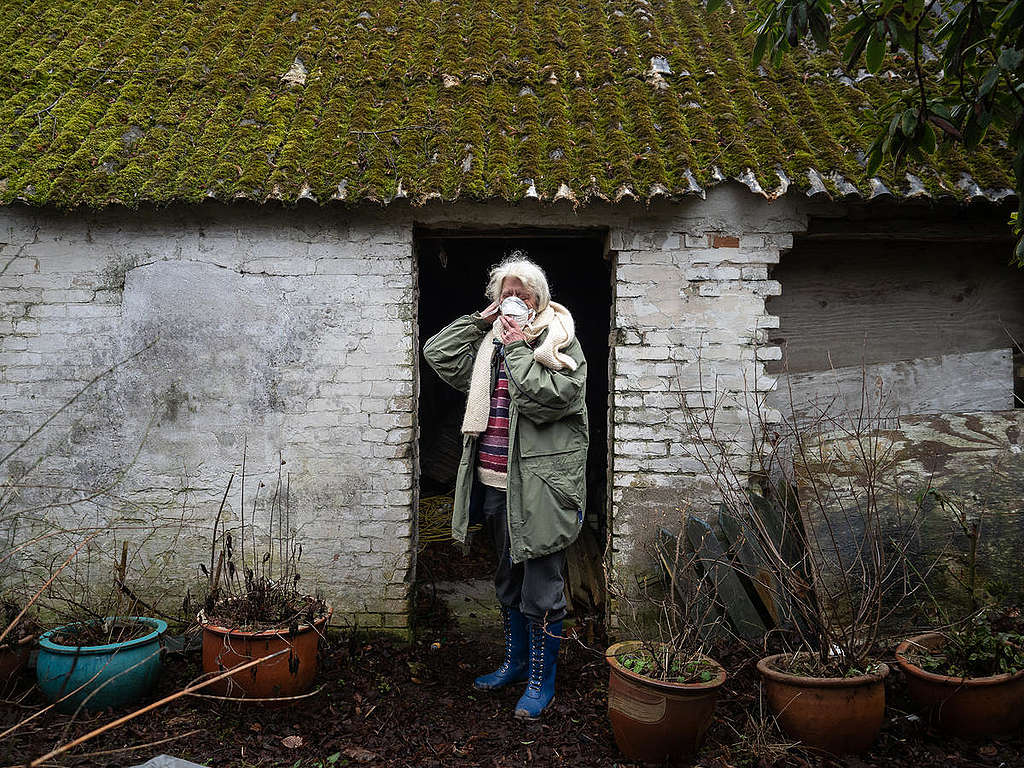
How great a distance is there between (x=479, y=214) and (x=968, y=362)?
315 cm

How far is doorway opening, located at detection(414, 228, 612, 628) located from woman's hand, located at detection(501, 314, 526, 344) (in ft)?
9.14

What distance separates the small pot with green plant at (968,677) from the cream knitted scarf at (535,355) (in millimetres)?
2066

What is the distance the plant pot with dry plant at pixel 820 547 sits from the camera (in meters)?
3.35

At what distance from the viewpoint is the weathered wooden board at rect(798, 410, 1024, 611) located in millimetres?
4102

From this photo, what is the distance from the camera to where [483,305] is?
805cm

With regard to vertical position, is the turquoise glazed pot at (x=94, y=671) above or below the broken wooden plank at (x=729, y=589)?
below

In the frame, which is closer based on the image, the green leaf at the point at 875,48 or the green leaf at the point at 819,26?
the green leaf at the point at 875,48

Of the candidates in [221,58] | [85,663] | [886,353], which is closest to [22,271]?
[221,58]

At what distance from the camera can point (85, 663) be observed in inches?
149

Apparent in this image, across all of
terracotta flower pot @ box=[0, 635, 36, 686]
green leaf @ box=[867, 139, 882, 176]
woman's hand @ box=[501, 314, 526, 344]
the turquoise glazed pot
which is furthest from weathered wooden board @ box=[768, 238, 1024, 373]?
terracotta flower pot @ box=[0, 635, 36, 686]

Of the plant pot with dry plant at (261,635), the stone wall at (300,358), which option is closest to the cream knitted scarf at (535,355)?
the stone wall at (300,358)

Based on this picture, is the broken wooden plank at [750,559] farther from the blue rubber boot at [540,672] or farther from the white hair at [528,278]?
the white hair at [528,278]

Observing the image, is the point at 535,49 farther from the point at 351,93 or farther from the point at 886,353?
the point at 886,353

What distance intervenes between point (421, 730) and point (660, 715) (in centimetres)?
119
